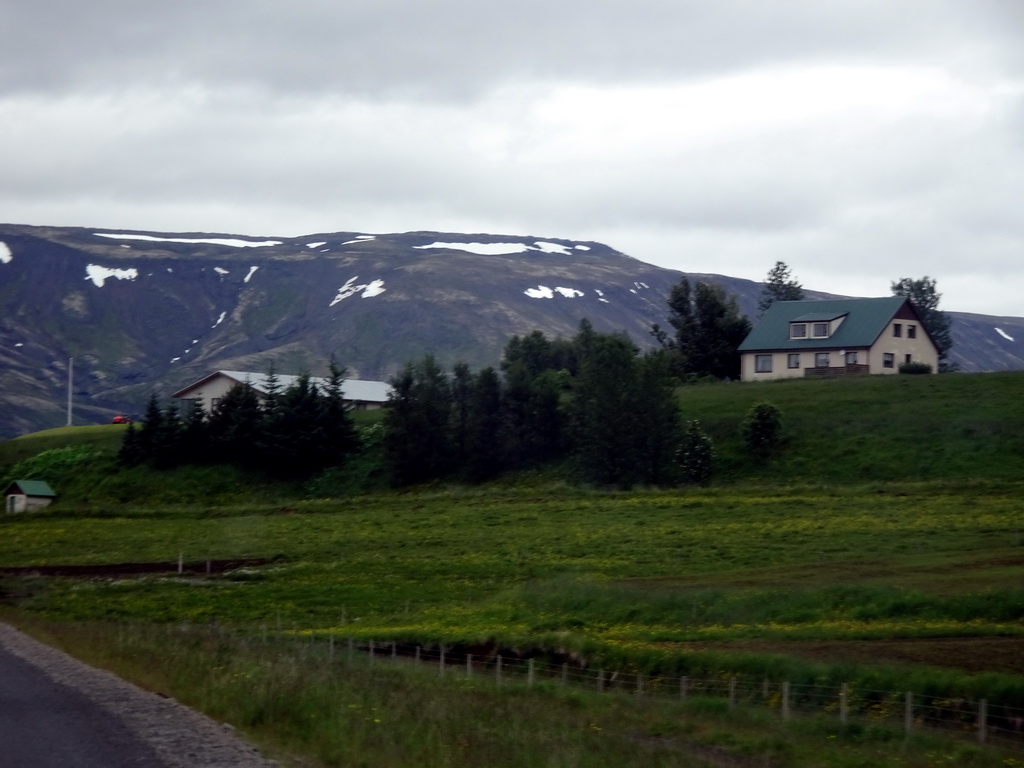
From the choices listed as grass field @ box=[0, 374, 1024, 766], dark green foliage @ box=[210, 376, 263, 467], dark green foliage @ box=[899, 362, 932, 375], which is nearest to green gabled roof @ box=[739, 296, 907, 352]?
dark green foliage @ box=[899, 362, 932, 375]

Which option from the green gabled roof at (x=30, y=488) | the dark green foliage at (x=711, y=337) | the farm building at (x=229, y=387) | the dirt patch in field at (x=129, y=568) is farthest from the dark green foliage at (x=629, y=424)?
the green gabled roof at (x=30, y=488)

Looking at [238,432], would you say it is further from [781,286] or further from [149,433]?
[781,286]

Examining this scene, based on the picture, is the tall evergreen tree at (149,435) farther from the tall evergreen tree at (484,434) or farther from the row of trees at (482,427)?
the tall evergreen tree at (484,434)

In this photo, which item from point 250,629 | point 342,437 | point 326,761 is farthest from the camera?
point 342,437

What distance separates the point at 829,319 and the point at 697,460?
31916 mm

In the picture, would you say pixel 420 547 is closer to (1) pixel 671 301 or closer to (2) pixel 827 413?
(2) pixel 827 413

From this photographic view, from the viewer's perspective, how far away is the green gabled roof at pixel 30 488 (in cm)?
8069

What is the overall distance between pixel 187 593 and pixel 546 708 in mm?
23837

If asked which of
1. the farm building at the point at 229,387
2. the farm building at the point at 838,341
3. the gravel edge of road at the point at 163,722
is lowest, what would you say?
the gravel edge of road at the point at 163,722

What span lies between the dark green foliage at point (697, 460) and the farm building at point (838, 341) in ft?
87.6

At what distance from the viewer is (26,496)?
8044cm

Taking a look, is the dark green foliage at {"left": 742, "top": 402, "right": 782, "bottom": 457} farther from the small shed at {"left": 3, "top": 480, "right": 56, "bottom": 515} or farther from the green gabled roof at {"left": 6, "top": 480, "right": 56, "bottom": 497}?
the green gabled roof at {"left": 6, "top": 480, "right": 56, "bottom": 497}

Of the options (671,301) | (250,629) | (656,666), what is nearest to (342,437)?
(671,301)

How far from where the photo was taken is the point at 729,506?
5472 cm
